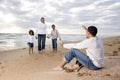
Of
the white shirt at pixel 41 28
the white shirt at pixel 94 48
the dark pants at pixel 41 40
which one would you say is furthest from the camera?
the dark pants at pixel 41 40

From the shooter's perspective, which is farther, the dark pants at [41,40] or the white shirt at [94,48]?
the dark pants at [41,40]

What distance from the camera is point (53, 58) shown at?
13719 mm

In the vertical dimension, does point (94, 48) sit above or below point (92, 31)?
below

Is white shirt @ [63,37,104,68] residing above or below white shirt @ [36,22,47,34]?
below

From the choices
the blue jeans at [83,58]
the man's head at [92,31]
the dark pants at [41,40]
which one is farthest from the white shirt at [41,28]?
the man's head at [92,31]

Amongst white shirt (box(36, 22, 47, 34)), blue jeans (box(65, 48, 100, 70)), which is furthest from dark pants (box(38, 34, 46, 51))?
blue jeans (box(65, 48, 100, 70))

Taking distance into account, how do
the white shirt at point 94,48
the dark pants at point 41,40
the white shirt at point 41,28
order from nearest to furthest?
the white shirt at point 94,48 → the white shirt at point 41,28 → the dark pants at point 41,40

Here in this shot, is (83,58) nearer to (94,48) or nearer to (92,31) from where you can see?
(94,48)

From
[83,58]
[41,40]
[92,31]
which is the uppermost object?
[92,31]

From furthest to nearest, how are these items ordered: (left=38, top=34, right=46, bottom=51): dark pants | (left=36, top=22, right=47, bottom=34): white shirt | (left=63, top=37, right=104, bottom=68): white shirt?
(left=38, top=34, right=46, bottom=51): dark pants, (left=36, top=22, right=47, bottom=34): white shirt, (left=63, top=37, right=104, bottom=68): white shirt

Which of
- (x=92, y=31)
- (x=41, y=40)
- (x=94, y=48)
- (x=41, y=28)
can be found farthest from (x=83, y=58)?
(x=41, y=40)

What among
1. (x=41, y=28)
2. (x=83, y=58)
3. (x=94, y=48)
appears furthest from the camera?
(x=41, y=28)

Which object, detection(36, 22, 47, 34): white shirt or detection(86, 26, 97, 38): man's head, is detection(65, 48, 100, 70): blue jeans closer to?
detection(86, 26, 97, 38): man's head

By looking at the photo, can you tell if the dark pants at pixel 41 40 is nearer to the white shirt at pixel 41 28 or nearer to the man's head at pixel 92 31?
the white shirt at pixel 41 28
